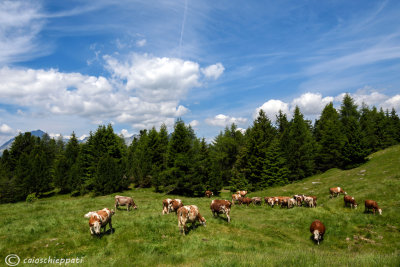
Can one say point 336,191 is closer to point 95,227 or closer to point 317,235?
point 317,235

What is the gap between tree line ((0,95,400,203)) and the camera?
43.9 meters

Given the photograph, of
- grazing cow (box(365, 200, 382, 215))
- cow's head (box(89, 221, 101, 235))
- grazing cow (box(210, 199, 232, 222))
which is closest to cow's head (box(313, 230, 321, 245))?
grazing cow (box(210, 199, 232, 222))

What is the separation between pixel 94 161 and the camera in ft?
179

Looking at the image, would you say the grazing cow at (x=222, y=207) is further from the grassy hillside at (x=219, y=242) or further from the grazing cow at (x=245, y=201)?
the grazing cow at (x=245, y=201)

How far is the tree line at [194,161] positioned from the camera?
4388 centimetres

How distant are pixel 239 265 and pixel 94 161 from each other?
5551 cm

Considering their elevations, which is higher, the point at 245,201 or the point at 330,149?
the point at 330,149

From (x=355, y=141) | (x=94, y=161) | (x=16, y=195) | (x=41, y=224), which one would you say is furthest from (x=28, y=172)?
(x=355, y=141)

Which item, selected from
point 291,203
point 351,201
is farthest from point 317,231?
point 291,203

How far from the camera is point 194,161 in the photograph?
4309cm

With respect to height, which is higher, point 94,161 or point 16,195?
point 94,161

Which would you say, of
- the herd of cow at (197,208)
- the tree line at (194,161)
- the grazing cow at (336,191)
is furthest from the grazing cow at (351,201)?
the tree line at (194,161)

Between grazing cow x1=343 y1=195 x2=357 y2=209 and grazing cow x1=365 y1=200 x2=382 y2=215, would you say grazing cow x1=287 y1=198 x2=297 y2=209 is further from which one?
grazing cow x1=365 y1=200 x2=382 y2=215

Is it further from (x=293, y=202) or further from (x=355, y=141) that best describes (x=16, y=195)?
(x=355, y=141)
